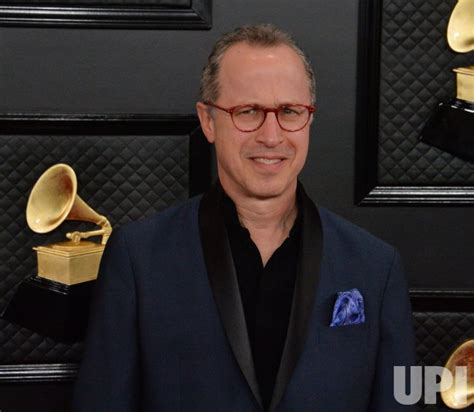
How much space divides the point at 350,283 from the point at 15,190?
107cm

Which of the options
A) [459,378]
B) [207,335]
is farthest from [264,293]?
[459,378]

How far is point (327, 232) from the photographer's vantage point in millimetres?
1650

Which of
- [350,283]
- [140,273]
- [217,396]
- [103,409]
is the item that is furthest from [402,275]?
[103,409]

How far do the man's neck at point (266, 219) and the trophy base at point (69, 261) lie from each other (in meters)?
A: 0.57

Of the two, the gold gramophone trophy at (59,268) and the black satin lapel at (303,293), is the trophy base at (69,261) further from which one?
the black satin lapel at (303,293)

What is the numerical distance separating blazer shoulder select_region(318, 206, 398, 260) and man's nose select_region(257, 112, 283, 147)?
29 centimetres

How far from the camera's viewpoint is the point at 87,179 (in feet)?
6.75

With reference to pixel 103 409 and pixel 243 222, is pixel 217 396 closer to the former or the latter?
pixel 103 409

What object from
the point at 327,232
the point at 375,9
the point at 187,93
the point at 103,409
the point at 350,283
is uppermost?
the point at 375,9

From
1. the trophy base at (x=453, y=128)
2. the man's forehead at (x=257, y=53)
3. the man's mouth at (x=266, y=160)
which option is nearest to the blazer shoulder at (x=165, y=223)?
the man's mouth at (x=266, y=160)

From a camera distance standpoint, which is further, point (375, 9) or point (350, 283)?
point (375, 9)

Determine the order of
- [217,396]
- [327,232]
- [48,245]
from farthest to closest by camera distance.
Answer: [48,245], [327,232], [217,396]

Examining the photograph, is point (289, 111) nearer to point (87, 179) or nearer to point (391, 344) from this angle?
point (391, 344)

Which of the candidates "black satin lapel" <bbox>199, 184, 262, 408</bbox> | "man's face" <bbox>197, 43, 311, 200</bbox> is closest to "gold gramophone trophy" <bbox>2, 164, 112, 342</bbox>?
"black satin lapel" <bbox>199, 184, 262, 408</bbox>
